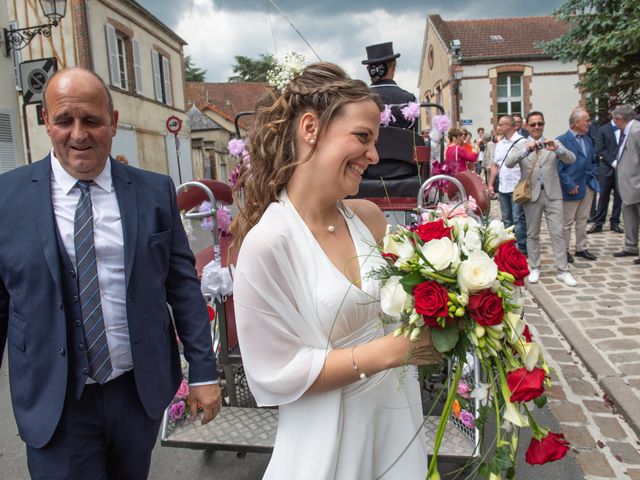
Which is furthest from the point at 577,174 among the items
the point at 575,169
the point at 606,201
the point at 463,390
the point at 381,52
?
the point at 463,390

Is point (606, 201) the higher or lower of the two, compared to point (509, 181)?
lower

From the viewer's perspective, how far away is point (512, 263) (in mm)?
1634

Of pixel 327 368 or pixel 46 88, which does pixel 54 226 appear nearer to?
pixel 46 88

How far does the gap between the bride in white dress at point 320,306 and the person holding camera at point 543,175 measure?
20.0 ft

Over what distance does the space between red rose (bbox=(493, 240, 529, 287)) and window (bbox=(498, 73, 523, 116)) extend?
31330 millimetres

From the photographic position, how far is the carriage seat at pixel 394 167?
4785 millimetres

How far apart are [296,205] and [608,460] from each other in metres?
2.90

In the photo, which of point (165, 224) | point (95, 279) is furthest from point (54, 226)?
point (165, 224)

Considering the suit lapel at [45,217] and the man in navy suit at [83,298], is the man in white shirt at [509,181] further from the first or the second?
the suit lapel at [45,217]

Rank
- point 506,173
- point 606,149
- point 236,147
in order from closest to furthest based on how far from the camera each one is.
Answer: point 236,147 → point 506,173 → point 606,149

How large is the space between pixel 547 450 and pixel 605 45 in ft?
49.3

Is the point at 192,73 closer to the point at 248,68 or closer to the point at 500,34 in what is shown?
the point at 248,68

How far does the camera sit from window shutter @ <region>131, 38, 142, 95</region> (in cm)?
2291

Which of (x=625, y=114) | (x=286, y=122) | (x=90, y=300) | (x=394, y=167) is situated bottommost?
(x=90, y=300)
